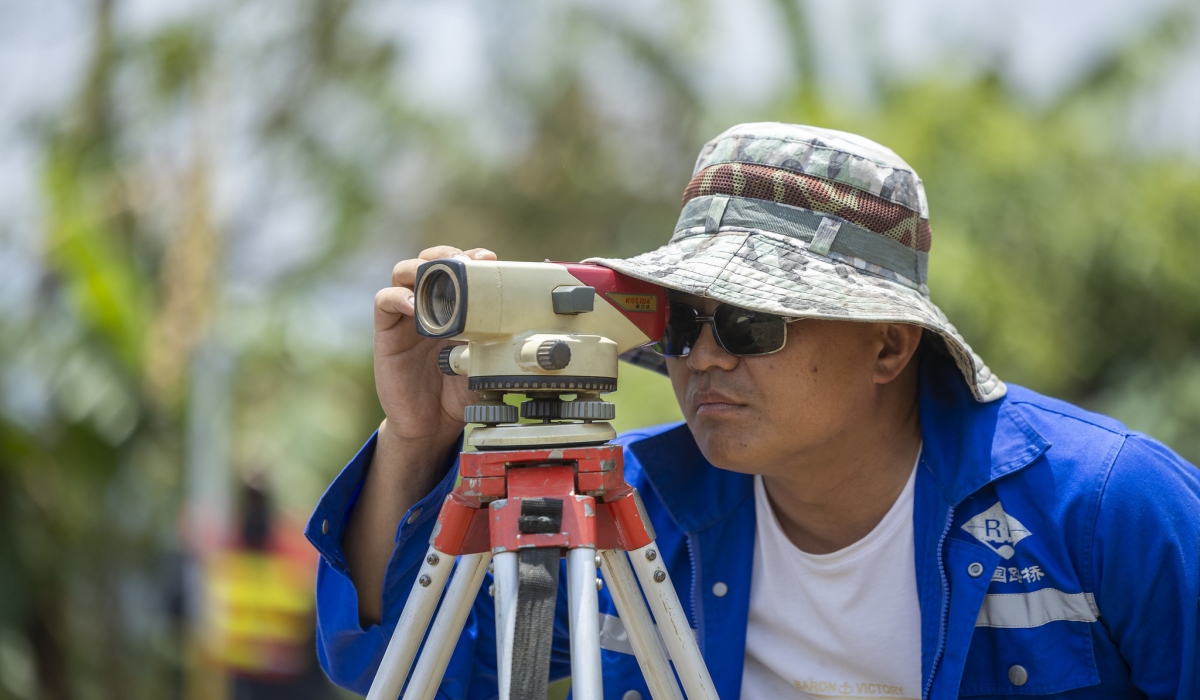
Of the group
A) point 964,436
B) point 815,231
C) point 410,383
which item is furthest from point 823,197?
point 410,383

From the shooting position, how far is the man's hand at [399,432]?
209cm

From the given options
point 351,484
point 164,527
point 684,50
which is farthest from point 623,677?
point 684,50

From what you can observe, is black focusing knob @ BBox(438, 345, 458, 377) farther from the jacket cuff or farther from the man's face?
the man's face

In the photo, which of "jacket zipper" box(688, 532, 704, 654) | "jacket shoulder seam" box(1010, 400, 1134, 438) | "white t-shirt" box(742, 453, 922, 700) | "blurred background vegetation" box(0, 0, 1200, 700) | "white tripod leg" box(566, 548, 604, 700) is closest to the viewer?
"white tripod leg" box(566, 548, 604, 700)

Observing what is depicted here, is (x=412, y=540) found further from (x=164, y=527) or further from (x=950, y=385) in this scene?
(x=164, y=527)

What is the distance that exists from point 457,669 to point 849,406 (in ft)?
3.18

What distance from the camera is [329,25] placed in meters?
9.84

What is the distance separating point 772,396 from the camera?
7.00ft

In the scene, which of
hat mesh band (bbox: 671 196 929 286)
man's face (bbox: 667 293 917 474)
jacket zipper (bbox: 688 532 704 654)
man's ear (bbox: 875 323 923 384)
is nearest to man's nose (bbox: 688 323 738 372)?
man's face (bbox: 667 293 917 474)

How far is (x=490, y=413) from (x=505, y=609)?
1.01 ft

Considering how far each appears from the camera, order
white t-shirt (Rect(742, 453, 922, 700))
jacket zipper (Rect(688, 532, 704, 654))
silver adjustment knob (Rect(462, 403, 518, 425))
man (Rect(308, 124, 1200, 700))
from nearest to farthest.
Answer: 1. silver adjustment knob (Rect(462, 403, 518, 425))
2. man (Rect(308, 124, 1200, 700))
3. white t-shirt (Rect(742, 453, 922, 700))
4. jacket zipper (Rect(688, 532, 704, 654))

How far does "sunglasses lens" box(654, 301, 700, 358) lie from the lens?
2172 millimetres

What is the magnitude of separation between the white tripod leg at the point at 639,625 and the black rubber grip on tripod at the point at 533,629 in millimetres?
176

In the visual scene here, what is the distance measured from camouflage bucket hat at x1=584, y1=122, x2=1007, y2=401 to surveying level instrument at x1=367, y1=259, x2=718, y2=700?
33cm
